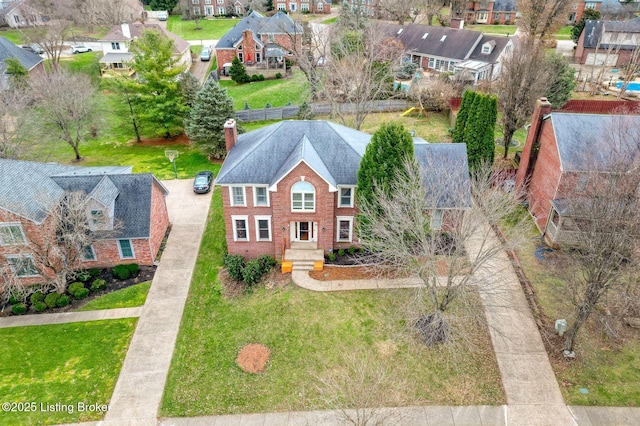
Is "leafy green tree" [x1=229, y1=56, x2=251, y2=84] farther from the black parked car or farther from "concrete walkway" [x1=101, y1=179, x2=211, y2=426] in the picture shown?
"concrete walkway" [x1=101, y1=179, x2=211, y2=426]

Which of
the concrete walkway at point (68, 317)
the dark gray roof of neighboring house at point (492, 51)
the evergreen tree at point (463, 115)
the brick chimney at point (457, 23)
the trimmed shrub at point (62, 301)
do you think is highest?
the brick chimney at point (457, 23)

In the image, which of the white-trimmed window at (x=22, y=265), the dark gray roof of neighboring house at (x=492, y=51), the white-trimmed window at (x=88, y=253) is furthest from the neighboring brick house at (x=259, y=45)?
the white-trimmed window at (x=22, y=265)

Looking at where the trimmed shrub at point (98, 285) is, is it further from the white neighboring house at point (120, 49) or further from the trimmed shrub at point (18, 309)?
the white neighboring house at point (120, 49)

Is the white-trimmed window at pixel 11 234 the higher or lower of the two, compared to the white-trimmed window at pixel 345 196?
lower

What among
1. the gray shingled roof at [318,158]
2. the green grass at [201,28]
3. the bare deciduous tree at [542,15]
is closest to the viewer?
the gray shingled roof at [318,158]

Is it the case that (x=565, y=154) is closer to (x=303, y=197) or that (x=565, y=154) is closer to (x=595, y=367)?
(x=595, y=367)

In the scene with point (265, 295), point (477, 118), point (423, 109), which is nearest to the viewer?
point (265, 295)

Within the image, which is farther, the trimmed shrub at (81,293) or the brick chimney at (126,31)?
the brick chimney at (126,31)

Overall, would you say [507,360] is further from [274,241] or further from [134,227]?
[134,227]

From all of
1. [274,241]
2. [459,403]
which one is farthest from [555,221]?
[274,241]
